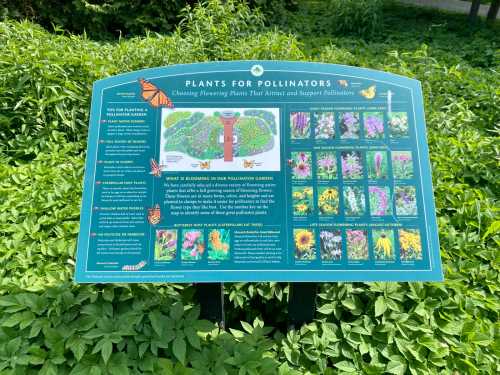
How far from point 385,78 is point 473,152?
183 centimetres

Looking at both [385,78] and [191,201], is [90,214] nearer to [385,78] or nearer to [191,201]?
[191,201]

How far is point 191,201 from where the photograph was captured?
6.31 ft

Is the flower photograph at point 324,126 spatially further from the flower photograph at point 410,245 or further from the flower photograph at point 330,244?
the flower photograph at point 410,245

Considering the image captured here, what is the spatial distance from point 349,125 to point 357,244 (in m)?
0.57

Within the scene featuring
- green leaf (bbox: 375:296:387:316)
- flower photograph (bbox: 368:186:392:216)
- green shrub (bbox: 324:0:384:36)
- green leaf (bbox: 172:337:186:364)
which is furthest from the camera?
green shrub (bbox: 324:0:384:36)

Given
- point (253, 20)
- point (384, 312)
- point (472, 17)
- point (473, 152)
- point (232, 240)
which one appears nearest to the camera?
point (232, 240)

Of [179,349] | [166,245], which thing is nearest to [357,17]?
[166,245]

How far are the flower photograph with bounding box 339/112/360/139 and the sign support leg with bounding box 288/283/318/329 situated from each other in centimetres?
77

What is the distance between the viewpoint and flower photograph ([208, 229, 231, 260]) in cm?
187

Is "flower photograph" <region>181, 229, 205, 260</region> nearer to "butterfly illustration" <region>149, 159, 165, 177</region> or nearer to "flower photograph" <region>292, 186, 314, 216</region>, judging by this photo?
"butterfly illustration" <region>149, 159, 165, 177</region>

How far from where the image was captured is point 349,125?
201 centimetres

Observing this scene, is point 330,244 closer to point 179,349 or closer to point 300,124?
point 300,124

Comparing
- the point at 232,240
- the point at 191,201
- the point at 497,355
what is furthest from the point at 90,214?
the point at 497,355

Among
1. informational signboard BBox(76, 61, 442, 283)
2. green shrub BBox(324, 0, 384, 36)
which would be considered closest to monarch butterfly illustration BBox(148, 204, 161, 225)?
informational signboard BBox(76, 61, 442, 283)
